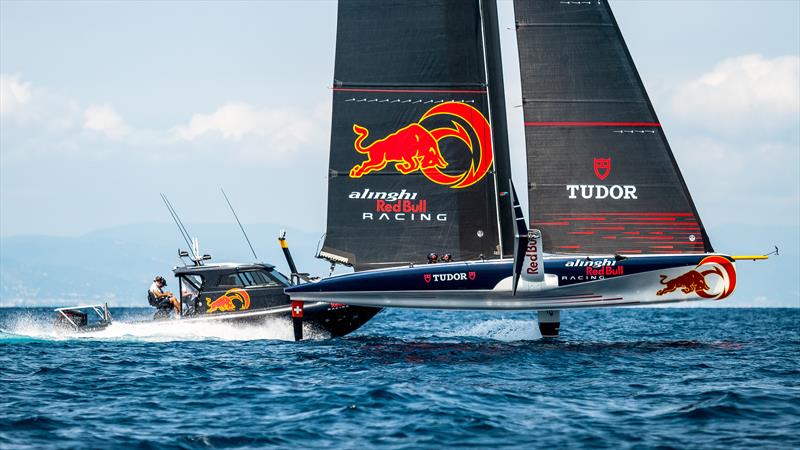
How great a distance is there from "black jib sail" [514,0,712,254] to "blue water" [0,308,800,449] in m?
2.79

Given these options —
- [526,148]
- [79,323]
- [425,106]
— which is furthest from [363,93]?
[79,323]

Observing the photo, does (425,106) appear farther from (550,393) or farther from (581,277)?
(550,393)

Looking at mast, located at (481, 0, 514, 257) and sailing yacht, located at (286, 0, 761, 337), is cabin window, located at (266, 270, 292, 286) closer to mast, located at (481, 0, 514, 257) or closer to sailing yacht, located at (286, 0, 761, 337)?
→ sailing yacht, located at (286, 0, 761, 337)

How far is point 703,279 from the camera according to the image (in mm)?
23578

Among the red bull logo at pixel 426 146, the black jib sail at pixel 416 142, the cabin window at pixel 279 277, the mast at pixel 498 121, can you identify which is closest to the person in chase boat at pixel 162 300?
the cabin window at pixel 279 277

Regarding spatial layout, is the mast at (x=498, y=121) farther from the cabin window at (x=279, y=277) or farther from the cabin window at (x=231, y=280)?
the cabin window at (x=231, y=280)

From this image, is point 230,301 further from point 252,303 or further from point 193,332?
point 193,332

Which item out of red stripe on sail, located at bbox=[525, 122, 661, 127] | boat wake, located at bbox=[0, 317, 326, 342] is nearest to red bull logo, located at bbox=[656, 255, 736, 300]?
red stripe on sail, located at bbox=[525, 122, 661, 127]

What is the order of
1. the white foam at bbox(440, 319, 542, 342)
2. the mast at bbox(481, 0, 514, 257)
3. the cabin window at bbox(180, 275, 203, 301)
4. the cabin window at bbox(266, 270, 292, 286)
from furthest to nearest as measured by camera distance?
the cabin window at bbox(180, 275, 203, 301) < the cabin window at bbox(266, 270, 292, 286) < the white foam at bbox(440, 319, 542, 342) < the mast at bbox(481, 0, 514, 257)

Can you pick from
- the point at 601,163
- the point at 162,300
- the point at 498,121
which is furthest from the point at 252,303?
the point at 601,163

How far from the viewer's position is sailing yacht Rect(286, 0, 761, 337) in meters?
23.5

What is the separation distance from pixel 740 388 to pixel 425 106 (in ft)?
37.2

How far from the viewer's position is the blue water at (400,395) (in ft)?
43.3

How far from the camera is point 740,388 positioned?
55.8 feet
